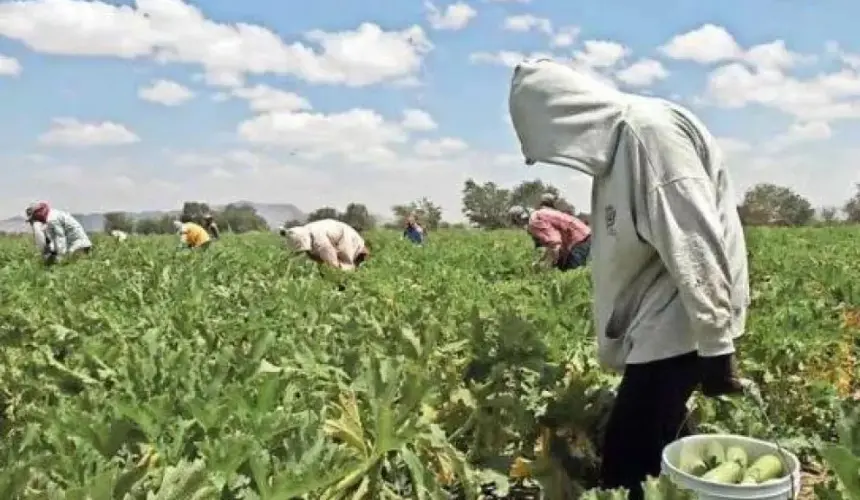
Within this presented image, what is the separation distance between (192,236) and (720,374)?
12.0m

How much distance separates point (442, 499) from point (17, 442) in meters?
1.29

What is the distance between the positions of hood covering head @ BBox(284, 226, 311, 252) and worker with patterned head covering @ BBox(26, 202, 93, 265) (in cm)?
376

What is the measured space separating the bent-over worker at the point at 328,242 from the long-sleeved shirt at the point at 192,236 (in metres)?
5.07

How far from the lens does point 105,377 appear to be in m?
3.65

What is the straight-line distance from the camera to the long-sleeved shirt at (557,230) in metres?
10.0

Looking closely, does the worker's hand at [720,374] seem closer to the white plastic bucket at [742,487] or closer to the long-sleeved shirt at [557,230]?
the white plastic bucket at [742,487]

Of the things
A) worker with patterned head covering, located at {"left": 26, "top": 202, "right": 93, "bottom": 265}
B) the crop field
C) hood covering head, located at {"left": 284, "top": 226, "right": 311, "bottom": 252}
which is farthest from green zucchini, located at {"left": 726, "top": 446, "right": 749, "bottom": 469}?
worker with patterned head covering, located at {"left": 26, "top": 202, "right": 93, "bottom": 265}

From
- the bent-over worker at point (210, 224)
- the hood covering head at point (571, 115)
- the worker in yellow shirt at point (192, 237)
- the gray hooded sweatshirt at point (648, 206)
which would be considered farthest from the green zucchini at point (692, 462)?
the bent-over worker at point (210, 224)

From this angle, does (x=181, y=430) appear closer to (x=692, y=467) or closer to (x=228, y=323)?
(x=692, y=467)

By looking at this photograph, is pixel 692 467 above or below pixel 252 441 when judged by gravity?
below

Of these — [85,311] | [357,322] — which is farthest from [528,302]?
[85,311]

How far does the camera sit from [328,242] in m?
9.12

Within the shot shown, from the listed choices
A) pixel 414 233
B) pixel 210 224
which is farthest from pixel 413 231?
pixel 210 224

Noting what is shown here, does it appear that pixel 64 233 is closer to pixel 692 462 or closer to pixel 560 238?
pixel 560 238
